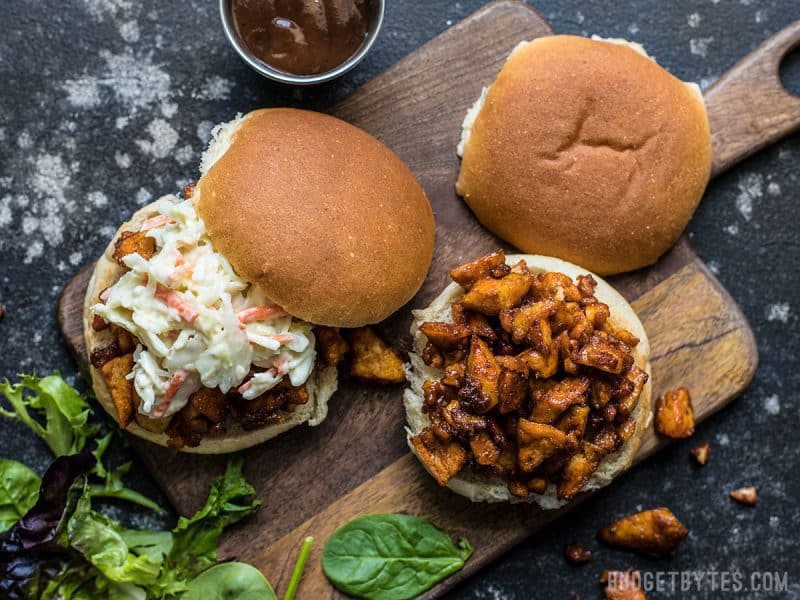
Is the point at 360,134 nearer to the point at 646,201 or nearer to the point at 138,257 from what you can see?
the point at 138,257

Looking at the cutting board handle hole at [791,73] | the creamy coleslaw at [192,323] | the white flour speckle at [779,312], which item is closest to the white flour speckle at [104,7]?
the creamy coleslaw at [192,323]

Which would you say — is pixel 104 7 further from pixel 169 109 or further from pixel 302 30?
pixel 302 30

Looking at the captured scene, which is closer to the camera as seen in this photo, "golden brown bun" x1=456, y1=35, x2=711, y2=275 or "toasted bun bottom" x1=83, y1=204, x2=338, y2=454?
"toasted bun bottom" x1=83, y1=204, x2=338, y2=454

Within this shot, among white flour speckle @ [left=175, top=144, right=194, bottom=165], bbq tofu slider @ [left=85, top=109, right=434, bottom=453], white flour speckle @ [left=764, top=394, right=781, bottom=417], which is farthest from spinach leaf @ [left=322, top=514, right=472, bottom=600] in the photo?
white flour speckle @ [left=175, top=144, right=194, bottom=165]

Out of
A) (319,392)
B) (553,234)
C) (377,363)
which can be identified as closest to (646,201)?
(553,234)

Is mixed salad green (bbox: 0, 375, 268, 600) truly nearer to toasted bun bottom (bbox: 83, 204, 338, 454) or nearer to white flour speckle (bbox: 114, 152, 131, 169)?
toasted bun bottom (bbox: 83, 204, 338, 454)

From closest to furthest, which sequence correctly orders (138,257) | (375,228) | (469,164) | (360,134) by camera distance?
(138,257) < (375,228) < (360,134) < (469,164)

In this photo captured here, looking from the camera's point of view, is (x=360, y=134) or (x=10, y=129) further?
(x=10, y=129)
